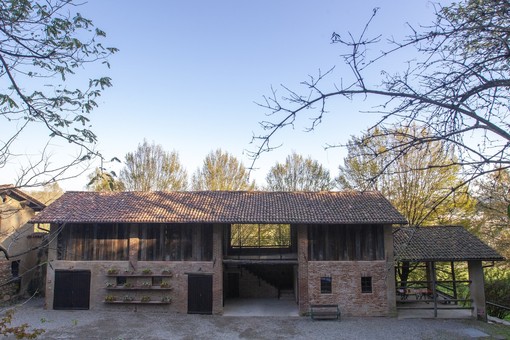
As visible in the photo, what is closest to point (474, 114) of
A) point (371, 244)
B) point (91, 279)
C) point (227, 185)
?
point (371, 244)

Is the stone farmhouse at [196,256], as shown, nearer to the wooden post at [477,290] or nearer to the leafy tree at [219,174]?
the wooden post at [477,290]

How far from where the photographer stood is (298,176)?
111ft

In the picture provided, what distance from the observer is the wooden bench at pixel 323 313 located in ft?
57.4

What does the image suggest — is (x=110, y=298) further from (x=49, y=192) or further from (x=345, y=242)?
(x=345, y=242)

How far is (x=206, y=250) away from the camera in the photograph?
18.9m

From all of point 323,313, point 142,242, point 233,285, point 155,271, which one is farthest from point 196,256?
point 323,313

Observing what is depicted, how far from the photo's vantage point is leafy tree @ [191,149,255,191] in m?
33.8

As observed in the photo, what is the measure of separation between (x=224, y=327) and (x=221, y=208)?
18.6 feet

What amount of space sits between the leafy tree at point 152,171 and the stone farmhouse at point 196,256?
42.2 ft

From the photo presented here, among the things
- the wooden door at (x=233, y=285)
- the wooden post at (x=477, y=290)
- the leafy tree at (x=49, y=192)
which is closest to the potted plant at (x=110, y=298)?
the wooden door at (x=233, y=285)

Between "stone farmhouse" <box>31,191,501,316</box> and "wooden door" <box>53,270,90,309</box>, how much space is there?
0.16ft

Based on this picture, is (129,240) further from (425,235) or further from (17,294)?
(425,235)

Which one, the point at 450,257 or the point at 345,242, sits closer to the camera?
the point at 450,257

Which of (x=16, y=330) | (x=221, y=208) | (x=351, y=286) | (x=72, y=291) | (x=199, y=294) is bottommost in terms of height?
(x=199, y=294)
